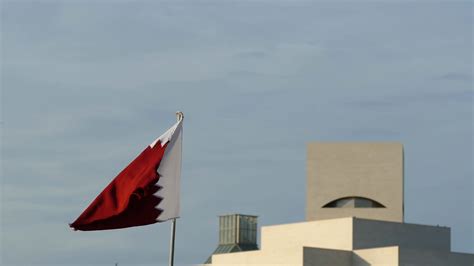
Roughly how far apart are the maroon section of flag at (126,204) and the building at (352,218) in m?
32.3

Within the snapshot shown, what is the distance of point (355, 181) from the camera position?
58000 millimetres

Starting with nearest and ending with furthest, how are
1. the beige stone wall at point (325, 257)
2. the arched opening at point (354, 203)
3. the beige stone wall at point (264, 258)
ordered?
the beige stone wall at point (325, 257), the beige stone wall at point (264, 258), the arched opening at point (354, 203)

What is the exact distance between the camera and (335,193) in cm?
5791

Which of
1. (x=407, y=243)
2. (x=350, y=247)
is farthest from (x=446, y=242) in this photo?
(x=350, y=247)

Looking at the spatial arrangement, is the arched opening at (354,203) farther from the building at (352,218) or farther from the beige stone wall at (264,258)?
the beige stone wall at (264,258)

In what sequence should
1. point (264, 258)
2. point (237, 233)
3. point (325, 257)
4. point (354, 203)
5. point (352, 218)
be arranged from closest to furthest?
point (325, 257)
point (264, 258)
point (352, 218)
point (354, 203)
point (237, 233)

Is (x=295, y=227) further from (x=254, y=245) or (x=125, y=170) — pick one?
(x=125, y=170)

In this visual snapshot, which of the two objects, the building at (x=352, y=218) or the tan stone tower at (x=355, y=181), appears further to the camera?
the tan stone tower at (x=355, y=181)

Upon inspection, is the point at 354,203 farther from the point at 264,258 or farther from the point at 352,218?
the point at 264,258

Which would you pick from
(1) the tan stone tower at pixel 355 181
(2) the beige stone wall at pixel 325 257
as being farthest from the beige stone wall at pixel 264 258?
(1) the tan stone tower at pixel 355 181

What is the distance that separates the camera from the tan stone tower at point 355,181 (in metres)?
57.7

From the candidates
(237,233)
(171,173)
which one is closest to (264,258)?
(237,233)

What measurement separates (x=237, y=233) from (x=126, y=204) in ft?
171

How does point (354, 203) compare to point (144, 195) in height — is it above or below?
above
